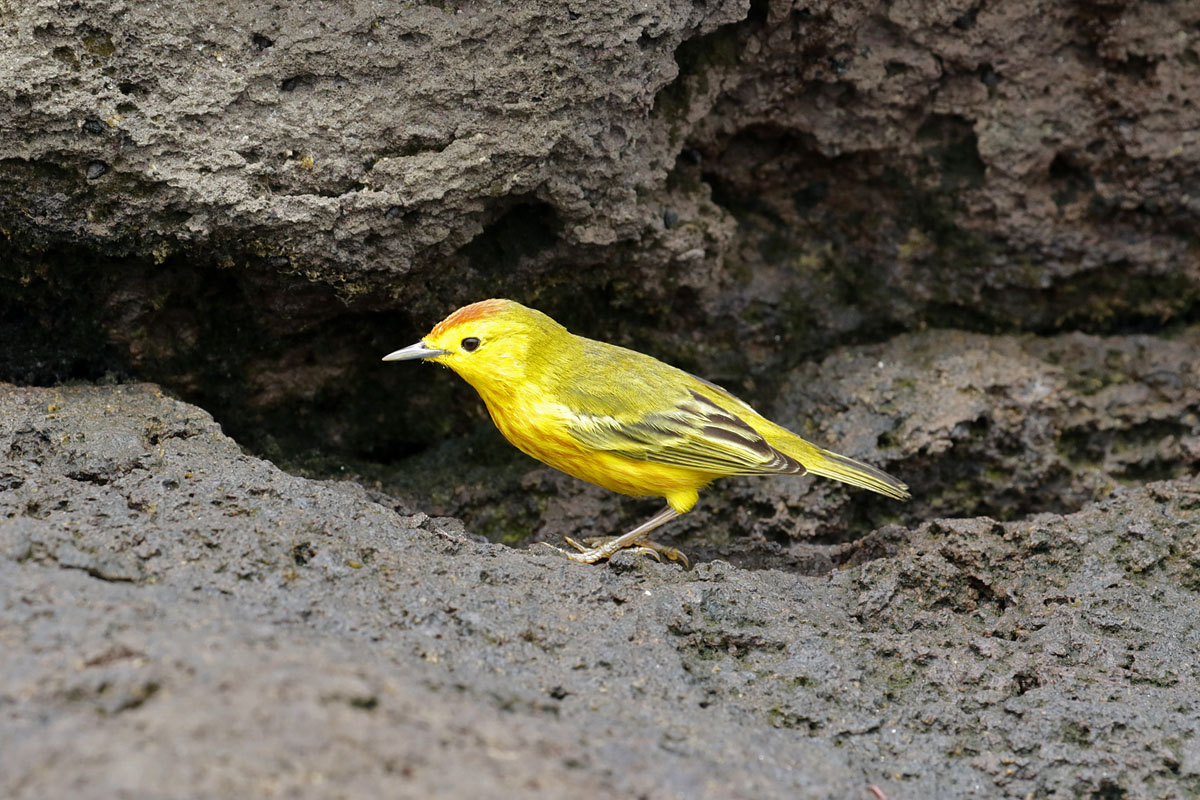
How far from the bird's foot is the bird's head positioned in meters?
0.75

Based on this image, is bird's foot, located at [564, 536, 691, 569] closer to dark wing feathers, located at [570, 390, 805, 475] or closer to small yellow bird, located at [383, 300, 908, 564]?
small yellow bird, located at [383, 300, 908, 564]

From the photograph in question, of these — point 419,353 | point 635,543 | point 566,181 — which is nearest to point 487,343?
point 419,353

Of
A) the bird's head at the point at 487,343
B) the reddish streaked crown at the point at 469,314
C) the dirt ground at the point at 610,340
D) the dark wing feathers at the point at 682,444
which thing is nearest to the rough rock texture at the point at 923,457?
the dirt ground at the point at 610,340

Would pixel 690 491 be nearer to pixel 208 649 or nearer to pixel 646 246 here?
pixel 646 246

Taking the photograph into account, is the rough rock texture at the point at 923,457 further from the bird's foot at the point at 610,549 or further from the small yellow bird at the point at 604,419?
the small yellow bird at the point at 604,419

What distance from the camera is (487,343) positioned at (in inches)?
186

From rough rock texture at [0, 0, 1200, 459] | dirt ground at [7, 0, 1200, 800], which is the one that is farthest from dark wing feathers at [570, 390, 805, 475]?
rough rock texture at [0, 0, 1200, 459]

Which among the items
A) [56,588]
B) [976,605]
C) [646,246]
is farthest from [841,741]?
[646,246]

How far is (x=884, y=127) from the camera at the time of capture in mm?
5469

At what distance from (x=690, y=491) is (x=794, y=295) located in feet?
4.74

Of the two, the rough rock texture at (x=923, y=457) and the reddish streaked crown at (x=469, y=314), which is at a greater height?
the reddish streaked crown at (x=469, y=314)

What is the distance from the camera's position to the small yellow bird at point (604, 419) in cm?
474

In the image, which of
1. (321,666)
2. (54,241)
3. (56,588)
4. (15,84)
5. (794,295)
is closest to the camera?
(321,666)

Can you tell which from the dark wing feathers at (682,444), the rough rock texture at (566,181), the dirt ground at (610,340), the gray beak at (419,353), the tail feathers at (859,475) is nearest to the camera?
the dirt ground at (610,340)
